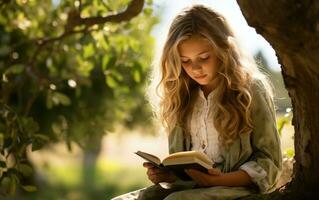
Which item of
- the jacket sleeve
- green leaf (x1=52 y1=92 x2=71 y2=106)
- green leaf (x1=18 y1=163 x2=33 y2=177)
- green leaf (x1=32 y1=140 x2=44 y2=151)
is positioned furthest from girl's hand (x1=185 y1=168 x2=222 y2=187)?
green leaf (x1=52 y1=92 x2=71 y2=106)

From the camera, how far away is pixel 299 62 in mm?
2502

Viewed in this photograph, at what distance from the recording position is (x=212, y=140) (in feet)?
10.5

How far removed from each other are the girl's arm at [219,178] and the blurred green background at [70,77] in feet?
2.05

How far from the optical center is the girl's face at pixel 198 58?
3.07m

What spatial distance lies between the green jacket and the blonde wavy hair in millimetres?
29

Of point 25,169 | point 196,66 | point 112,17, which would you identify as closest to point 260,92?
point 196,66

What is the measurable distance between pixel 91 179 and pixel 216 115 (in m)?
15.4

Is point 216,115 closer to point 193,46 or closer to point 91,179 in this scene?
point 193,46

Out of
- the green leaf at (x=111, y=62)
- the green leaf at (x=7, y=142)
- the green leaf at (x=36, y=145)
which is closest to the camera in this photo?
the green leaf at (x=36, y=145)

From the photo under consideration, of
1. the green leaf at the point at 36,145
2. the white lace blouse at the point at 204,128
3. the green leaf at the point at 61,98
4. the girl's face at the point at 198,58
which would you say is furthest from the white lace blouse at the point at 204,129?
the green leaf at the point at 61,98

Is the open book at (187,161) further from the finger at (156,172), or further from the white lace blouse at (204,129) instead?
the white lace blouse at (204,129)

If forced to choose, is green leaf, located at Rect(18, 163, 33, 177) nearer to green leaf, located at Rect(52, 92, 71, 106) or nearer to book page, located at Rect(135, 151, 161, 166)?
green leaf, located at Rect(52, 92, 71, 106)

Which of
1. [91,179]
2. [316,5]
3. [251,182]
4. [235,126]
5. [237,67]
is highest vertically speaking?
[316,5]

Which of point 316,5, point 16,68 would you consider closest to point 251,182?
point 316,5
